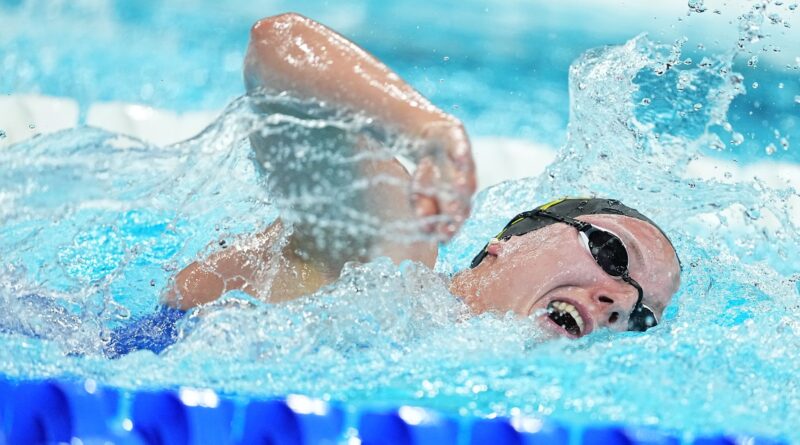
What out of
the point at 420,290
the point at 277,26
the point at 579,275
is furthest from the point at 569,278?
the point at 277,26

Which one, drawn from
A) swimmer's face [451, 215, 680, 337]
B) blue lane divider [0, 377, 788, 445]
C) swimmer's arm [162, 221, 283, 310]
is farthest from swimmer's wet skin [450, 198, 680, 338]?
blue lane divider [0, 377, 788, 445]

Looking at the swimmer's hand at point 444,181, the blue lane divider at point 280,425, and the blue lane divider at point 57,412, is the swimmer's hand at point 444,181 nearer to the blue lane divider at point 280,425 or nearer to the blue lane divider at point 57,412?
the blue lane divider at point 280,425

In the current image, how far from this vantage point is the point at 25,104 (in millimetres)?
3137

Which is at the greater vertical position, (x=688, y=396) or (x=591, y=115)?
(x=591, y=115)

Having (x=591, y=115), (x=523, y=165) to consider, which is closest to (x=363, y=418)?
(x=591, y=115)

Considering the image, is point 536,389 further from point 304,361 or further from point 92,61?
point 92,61

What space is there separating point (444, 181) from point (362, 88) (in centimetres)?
18

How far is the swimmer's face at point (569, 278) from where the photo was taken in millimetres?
1499

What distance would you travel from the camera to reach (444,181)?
39.1 inches

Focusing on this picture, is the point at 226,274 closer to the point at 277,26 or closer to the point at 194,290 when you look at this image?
the point at 194,290

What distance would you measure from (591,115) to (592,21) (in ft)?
6.30

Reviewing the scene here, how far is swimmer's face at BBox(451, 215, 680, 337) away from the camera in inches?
59.0

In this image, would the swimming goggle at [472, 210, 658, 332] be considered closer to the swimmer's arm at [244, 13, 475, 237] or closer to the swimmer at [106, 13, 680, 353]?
the swimmer at [106, 13, 680, 353]

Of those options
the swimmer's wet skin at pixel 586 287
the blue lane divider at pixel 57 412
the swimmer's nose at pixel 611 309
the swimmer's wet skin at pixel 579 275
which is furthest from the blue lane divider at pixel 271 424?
the swimmer's nose at pixel 611 309
